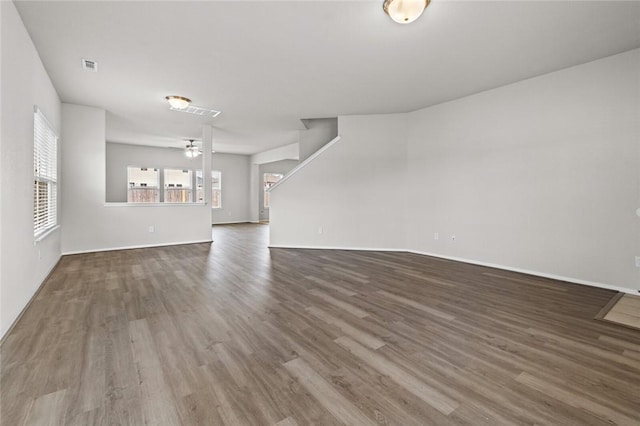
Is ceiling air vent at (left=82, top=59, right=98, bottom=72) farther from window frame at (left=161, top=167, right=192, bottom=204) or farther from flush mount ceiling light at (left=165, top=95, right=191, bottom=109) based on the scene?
window frame at (left=161, top=167, right=192, bottom=204)

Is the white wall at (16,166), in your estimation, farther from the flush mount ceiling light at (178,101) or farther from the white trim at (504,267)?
the white trim at (504,267)

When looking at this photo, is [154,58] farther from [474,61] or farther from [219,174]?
[219,174]

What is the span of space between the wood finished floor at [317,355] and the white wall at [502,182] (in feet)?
2.24

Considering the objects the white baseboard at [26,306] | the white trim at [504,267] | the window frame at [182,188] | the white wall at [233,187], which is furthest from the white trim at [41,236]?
the white wall at [233,187]

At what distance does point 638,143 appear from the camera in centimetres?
312

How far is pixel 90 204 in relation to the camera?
17.3 feet

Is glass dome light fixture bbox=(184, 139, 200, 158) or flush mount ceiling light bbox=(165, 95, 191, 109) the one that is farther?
glass dome light fixture bbox=(184, 139, 200, 158)

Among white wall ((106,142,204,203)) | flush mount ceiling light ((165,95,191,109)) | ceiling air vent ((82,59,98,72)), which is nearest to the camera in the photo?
ceiling air vent ((82,59,98,72))

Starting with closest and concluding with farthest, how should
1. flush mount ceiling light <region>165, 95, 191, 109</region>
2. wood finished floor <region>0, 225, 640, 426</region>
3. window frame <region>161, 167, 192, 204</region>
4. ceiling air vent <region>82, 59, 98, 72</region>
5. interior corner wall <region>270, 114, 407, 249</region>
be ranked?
wood finished floor <region>0, 225, 640, 426</region>, ceiling air vent <region>82, 59, 98, 72</region>, flush mount ceiling light <region>165, 95, 191, 109</region>, interior corner wall <region>270, 114, 407, 249</region>, window frame <region>161, 167, 192, 204</region>

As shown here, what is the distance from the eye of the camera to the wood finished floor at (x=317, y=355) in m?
1.40

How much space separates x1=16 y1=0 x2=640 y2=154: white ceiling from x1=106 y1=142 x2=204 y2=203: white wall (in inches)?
187

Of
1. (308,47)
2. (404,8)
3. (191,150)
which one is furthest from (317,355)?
(191,150)

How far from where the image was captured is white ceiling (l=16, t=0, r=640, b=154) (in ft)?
8.10

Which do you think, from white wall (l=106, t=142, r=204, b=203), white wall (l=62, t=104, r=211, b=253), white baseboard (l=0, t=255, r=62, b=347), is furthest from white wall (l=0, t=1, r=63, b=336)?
white wall (l=106, t=142, r=204, b=203)
